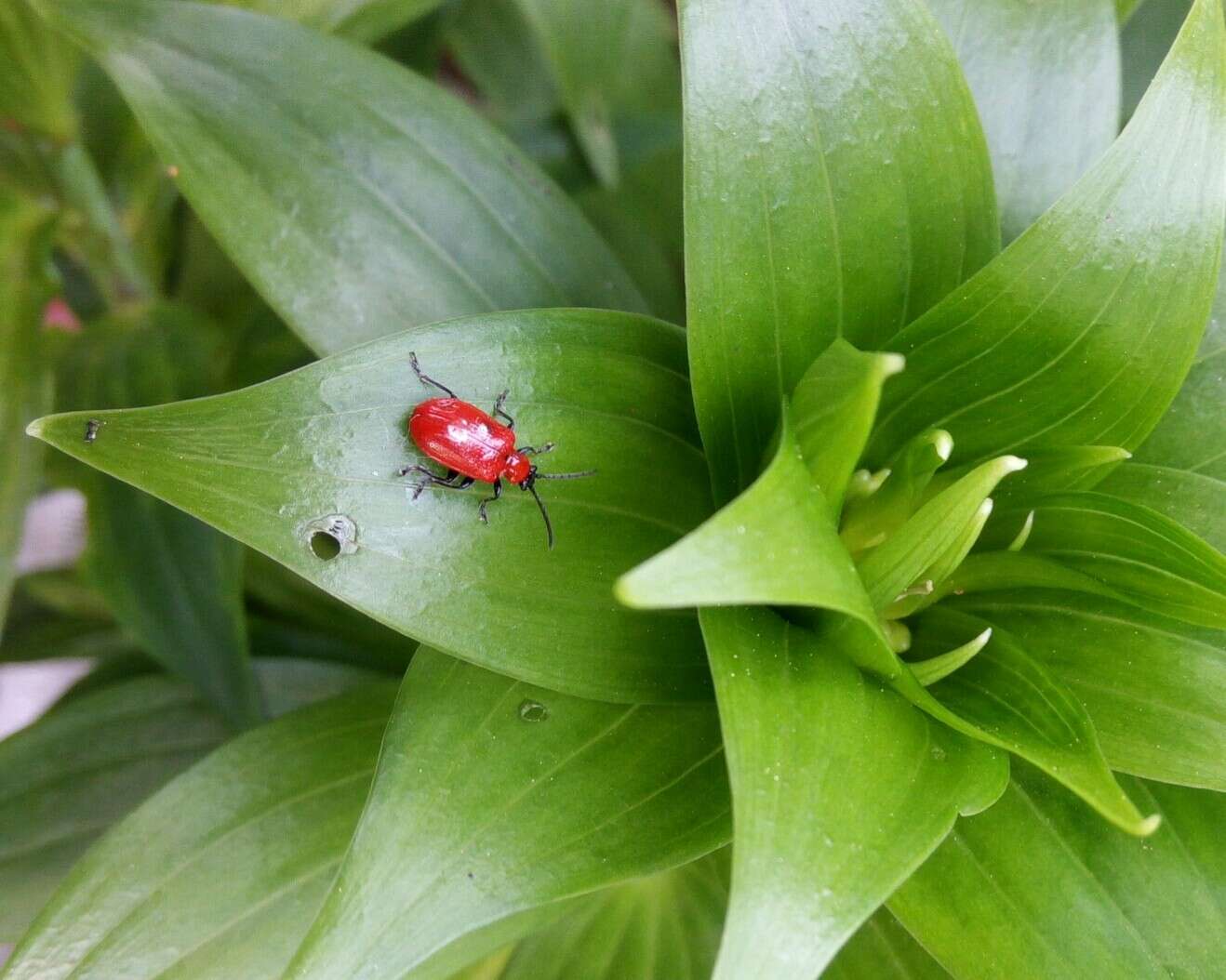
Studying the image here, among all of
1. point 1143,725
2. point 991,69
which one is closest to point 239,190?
point 991,69

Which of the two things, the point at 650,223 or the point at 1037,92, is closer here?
the point at 1037,92

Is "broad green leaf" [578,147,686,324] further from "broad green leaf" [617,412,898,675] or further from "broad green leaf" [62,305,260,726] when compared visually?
"broad green leaf" [617,412,898,675]

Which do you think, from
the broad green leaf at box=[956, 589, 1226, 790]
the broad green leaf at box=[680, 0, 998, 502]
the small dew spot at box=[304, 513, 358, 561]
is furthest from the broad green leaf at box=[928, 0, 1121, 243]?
the small dew spot at box=[304, 513, 358, 561]

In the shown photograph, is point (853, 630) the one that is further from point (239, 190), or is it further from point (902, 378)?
point (239, 190)

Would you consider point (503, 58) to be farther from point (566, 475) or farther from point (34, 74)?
point (566, 475)

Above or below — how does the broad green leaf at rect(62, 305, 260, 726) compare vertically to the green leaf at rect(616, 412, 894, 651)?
below

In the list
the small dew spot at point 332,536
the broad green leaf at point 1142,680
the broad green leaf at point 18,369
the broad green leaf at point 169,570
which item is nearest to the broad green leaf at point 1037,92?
the broad green leaf at point 1142,680

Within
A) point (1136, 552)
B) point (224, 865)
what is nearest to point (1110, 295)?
point (1136, 552)
